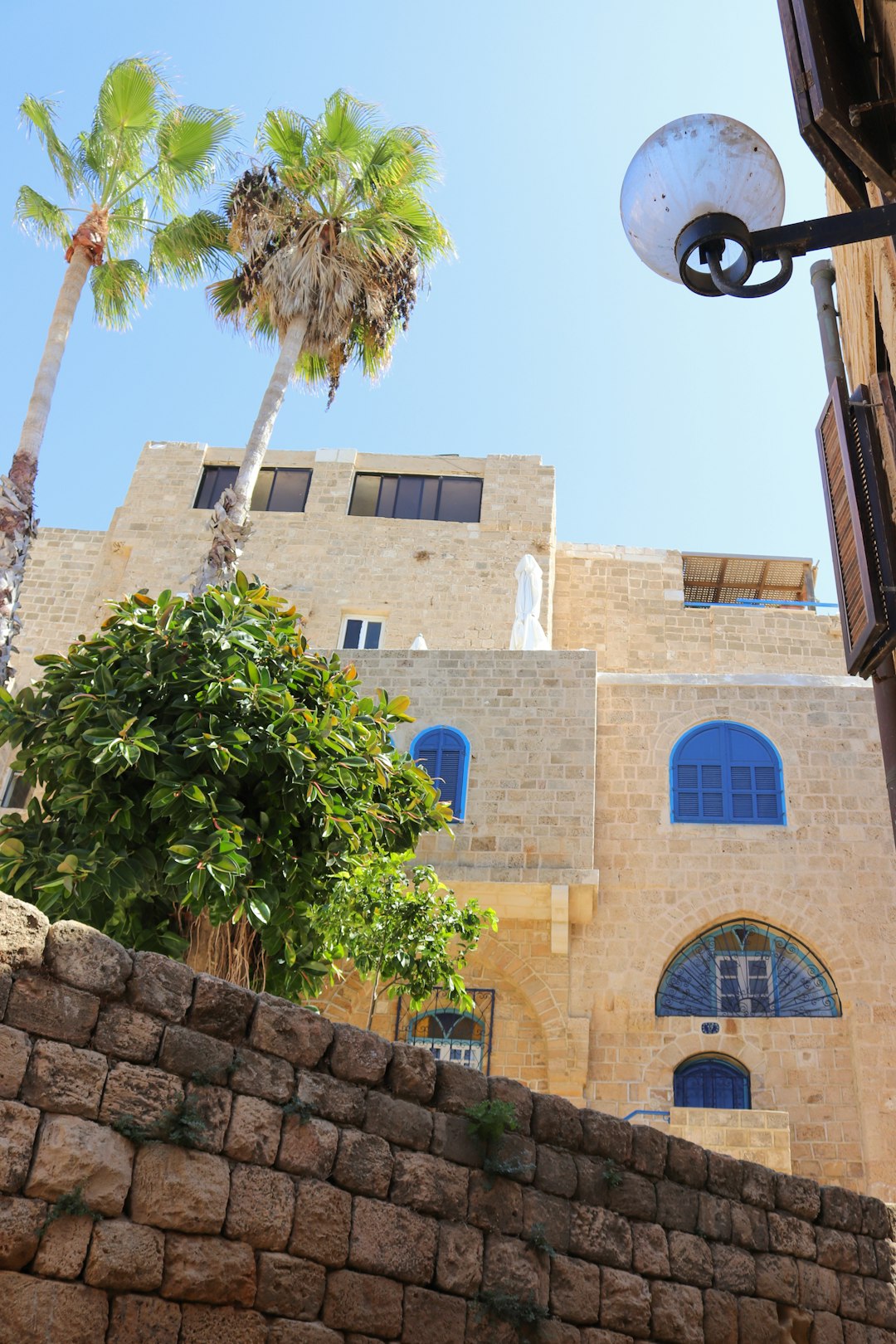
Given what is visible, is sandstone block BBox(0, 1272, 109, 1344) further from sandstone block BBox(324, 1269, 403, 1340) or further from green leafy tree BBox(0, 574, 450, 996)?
green leafy tree BBox(0, 574, 450, 996)

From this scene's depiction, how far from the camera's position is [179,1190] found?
473 cm

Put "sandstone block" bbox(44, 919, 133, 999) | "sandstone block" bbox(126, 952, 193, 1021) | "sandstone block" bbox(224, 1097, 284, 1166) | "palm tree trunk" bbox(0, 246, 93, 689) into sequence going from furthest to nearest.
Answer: "palm tree trunk" bbox(0, 246, 93, 689), "sandstone block" bbox(224, 1097, 284, 1166), "sandstone block" bbox(126, 952, 193, 1021), "sandstone block" bbox(44, 919, 133, 999)

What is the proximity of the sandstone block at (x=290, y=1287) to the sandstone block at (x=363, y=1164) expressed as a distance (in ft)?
1.16

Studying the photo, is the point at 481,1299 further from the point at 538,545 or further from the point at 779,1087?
the point at 538,545

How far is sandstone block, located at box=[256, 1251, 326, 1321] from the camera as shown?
4887 mm

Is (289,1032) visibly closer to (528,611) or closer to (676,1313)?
(676,1313)

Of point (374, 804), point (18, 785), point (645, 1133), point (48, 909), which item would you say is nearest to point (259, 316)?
point (18, 785)

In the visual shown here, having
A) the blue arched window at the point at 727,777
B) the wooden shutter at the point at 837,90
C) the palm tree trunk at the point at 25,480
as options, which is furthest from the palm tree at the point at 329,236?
the wooden shutter at the point at 837,90

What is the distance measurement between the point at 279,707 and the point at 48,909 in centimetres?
191

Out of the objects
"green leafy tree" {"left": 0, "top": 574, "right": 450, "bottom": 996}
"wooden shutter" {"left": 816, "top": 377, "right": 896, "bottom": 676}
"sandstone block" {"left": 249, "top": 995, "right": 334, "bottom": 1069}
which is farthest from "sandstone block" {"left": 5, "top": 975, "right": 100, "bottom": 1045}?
"wooden shutter" {"left": 816, "top": 377, "right": 896, "bottom": 676}

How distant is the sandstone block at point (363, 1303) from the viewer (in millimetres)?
5086

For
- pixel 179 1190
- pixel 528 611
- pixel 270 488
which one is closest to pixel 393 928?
pixel 179 1190

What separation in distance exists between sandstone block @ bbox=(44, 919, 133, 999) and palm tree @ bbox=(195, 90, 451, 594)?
10565 mm

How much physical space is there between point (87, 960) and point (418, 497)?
18.1 m
